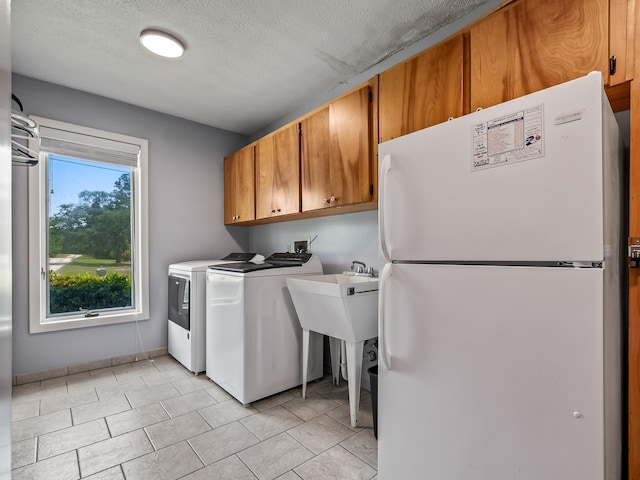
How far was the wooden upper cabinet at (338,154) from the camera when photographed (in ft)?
6.58

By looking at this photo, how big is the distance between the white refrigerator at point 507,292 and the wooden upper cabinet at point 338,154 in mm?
695

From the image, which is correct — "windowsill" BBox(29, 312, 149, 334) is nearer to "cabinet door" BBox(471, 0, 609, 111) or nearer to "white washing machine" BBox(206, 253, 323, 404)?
"white washing machine" BBox(206, 253, 323, 404)

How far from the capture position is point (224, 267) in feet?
8.22

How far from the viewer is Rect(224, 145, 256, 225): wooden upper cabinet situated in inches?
126

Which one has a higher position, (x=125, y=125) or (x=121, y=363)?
(x=125, y=125)

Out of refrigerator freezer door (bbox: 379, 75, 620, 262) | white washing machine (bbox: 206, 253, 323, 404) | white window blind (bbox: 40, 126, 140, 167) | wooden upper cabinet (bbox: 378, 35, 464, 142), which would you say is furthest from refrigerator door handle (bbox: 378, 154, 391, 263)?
white window blind (bbox: 40, 126, 140, 167)

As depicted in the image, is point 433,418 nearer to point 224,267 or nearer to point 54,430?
point 224,267

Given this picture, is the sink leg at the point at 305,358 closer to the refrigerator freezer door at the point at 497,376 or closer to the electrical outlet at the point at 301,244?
the electrical outlet at the point at 301,244

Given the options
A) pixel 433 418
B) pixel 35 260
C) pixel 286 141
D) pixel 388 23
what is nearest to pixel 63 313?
pixel 35 260

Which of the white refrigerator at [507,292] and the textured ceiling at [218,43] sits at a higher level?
the textured ceiling at [218,43]

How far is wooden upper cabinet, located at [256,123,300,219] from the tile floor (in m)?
1.51

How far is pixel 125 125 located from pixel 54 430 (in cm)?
252

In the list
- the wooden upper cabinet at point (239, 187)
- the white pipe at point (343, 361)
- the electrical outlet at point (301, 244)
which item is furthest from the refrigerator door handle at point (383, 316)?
the wooden upper cabinet at point (239, 187)

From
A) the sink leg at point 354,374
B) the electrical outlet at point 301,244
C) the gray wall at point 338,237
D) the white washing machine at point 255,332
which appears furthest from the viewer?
the electrical outlet at point 301,244
